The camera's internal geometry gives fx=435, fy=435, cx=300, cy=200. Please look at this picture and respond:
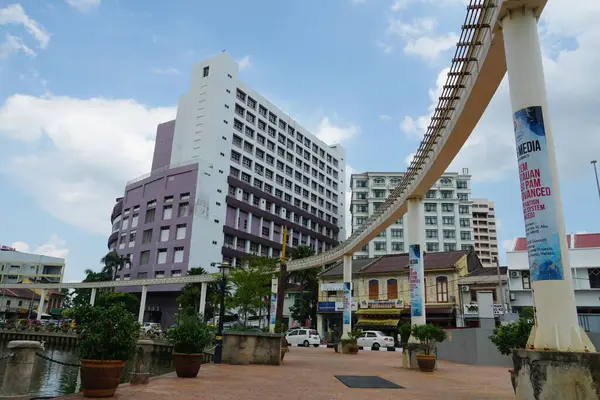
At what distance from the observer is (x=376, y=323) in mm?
41125

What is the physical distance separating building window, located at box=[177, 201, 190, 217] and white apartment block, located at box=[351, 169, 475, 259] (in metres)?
32.5

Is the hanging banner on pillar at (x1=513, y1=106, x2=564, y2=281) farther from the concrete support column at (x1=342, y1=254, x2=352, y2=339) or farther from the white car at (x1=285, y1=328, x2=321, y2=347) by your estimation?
the white car at (x1=285, y1=328, x2=321, y2=347)

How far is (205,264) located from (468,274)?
31900 millimetres

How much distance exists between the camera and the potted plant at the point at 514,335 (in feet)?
31.3

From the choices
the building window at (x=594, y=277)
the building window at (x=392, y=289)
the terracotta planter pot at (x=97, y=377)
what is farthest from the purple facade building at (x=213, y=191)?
the terracotta planter pot at (x=97, y=377)

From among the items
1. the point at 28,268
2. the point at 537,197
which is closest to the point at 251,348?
the point at 537,197

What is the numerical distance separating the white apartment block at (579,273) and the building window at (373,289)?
11.9 m

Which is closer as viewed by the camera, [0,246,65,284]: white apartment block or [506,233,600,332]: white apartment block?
[506,233,600,332]: white apartment block

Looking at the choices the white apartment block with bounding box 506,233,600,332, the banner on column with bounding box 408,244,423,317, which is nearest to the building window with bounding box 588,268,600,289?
the white apartment block with bounding box 506,233,600,332

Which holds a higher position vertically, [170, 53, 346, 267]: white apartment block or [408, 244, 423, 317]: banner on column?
[170, 53, 346, 267]: white apartment block

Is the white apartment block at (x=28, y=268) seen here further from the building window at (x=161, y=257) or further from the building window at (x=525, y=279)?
the building window at (x=525, y=279)

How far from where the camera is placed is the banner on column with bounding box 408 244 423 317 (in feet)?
58.8

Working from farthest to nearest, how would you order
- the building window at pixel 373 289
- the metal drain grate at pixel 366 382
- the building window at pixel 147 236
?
the building window at pixel 147 236 < the building window at pixel 373 289 < the metal drain grate at pixel 366 382

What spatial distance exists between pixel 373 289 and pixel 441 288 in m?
6.58
